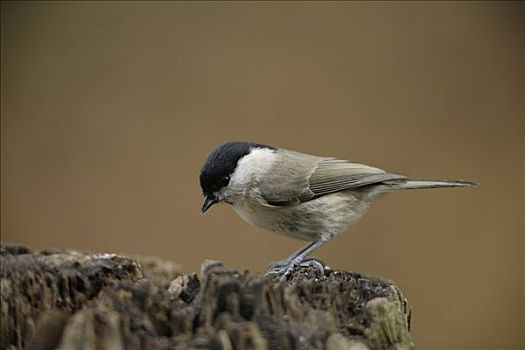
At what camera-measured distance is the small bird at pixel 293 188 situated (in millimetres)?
2014

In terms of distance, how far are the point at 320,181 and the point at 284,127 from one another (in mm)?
613

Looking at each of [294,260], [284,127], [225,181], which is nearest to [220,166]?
[225,181]

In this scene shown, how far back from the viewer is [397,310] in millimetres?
1058

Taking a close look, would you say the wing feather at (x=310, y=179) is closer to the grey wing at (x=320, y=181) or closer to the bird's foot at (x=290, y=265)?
the grey wing at (x=320, y=181)

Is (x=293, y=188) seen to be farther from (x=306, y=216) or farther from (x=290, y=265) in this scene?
(x=290, y=265)

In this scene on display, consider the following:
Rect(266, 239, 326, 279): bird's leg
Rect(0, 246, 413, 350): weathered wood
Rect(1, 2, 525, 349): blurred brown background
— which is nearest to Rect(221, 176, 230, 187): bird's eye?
Rect(266, 239, 326, 279): bird's leg

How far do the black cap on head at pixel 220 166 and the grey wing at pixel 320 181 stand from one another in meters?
0.11

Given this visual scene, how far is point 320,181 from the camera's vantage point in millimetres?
2096

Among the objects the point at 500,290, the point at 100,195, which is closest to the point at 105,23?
the point at 100,195

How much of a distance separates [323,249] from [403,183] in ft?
1.42

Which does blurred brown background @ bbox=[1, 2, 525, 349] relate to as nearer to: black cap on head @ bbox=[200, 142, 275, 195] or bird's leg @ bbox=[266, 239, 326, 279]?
bird's leg @ bbox=[266, 239, 326, 279]

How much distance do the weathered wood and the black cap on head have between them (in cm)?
82

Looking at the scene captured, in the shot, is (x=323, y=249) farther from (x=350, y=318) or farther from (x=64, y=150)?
(x=350, y=318)

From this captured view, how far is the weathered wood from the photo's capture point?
3.01 feet
